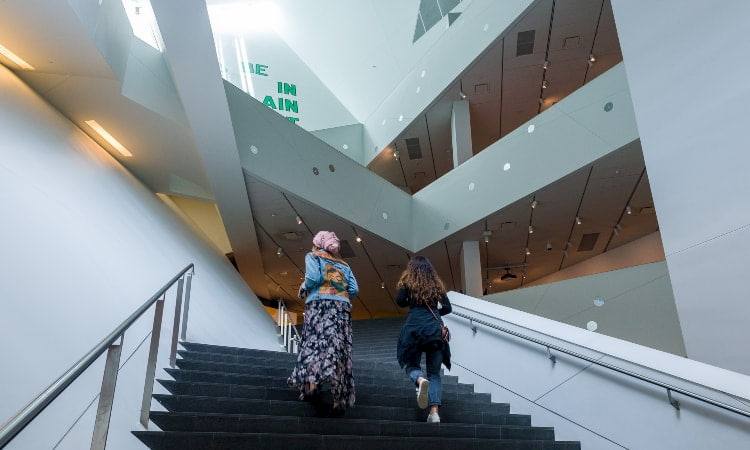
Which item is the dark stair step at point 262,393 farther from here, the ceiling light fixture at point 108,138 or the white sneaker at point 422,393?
the ceiling light fixture at point 108,138

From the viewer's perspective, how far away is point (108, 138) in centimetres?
942

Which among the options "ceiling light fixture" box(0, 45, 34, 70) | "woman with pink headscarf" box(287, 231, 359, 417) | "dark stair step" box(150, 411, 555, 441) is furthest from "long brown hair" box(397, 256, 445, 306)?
"ceiling light fixture" box(0, 45, 34, 70)

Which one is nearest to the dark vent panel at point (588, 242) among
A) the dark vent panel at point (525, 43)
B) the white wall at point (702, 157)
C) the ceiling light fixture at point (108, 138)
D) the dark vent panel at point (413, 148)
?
the dark vent panel at point (525, 43)

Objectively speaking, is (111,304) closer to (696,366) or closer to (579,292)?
(696,366)

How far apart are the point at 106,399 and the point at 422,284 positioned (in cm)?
276

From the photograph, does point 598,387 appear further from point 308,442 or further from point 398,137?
point 398,137

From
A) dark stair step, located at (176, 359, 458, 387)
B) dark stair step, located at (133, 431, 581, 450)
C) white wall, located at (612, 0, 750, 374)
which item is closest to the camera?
dark stair step, located at (133, 431, 581, 450)

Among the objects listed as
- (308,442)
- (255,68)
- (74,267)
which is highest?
(255,68)

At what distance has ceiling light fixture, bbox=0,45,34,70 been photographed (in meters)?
7.29

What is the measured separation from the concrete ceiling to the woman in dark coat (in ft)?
18.1

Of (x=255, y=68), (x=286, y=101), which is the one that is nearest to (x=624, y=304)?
(x=286, y=101)

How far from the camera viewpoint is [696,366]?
3512 mm

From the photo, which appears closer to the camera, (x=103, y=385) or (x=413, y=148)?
(x=103, y=385)

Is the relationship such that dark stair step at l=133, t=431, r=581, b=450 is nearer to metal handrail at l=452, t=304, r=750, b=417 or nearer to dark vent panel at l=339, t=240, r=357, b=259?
metal handrail at l=452, t=304, r=750, b=417
